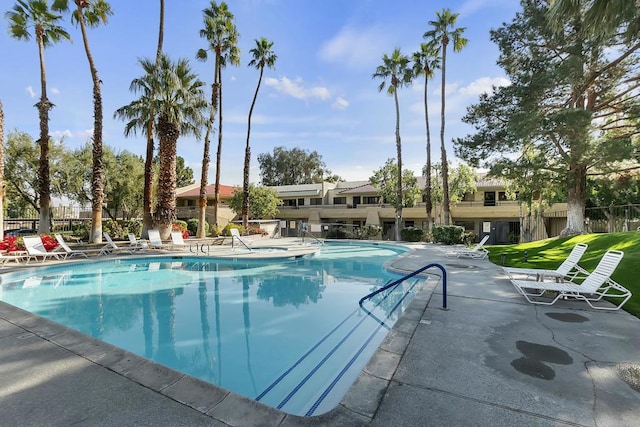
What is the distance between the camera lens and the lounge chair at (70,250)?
43.0 ft

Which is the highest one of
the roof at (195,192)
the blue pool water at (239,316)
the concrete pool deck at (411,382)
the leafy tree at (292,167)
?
the leafy tree at (292,167)

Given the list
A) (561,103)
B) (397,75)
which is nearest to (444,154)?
(561,103)

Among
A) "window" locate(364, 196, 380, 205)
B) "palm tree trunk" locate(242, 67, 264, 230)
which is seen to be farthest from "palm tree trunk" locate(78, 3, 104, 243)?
"window" locate(364, 196, 380, 205)

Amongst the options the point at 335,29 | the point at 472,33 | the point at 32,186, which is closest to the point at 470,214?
the point at 472,33

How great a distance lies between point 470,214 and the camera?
107ft

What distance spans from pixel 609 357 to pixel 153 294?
9671mm

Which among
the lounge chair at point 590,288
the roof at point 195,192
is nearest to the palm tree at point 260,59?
the roof at point 195,192

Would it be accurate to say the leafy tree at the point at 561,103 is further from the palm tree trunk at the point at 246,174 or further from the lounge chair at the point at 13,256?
the lounge chair at the point at 13,256

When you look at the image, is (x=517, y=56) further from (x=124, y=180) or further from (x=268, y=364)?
(x=124, y=180)

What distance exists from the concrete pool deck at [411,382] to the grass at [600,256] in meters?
2.83

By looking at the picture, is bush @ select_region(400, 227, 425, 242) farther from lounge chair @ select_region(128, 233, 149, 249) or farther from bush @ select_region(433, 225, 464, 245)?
lounge chair @ select_region(128, 233, 149, 249)

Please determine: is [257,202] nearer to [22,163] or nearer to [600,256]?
[22,163]

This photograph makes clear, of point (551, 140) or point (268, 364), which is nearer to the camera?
point (268, 364)

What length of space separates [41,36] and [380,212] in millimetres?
29586
